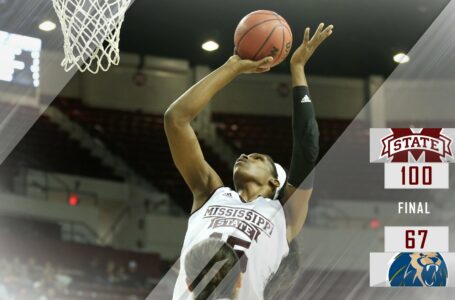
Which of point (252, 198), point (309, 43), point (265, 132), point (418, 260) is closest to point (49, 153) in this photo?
point (265, 132)

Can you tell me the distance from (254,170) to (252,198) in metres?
0.13

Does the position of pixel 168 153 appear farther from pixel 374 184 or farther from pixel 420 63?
pixel 420 63

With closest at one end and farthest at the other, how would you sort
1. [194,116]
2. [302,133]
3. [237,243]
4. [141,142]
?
1. [302,133]
2. [194,116]
3. [237,243]
4. [141,142]

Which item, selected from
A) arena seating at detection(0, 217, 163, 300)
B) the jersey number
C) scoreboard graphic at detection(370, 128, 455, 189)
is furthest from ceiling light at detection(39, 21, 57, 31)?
the jersey number

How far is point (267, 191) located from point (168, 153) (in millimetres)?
3780

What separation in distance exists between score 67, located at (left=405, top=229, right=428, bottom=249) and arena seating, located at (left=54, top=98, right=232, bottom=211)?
5.02ft

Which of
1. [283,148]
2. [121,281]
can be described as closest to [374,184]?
[283,148]

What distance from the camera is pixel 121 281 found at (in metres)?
7.03

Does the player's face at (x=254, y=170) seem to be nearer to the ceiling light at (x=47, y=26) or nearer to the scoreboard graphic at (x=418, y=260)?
the scoreboard graphic at (x=418, y=260)

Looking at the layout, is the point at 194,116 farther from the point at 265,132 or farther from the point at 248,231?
the point at 265,132

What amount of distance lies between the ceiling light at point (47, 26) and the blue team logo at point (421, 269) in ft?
10.4

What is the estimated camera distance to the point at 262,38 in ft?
12.2

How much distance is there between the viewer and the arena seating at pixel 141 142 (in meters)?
7.48

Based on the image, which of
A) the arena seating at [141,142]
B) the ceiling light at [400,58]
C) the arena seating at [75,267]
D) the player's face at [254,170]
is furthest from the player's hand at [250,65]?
the ceiling light at [400,58]
